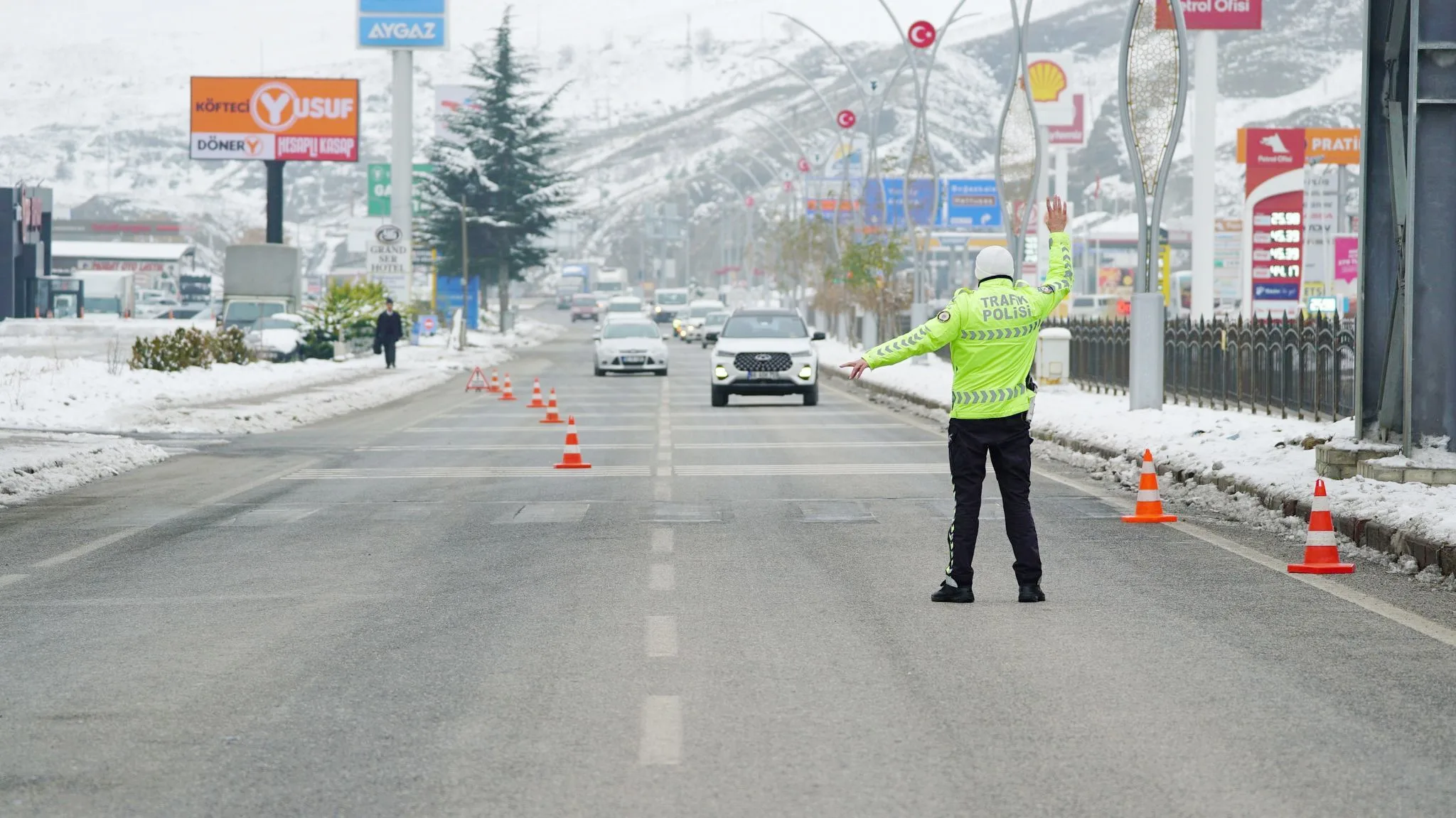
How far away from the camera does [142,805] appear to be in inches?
232

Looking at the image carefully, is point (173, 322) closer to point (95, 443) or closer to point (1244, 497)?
point (95, 443)

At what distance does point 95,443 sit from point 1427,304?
13.8 m

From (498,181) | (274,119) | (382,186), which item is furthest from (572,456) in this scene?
(382,186)

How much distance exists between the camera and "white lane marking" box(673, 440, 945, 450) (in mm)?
23906

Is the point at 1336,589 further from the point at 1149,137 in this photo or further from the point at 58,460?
the point at 1149,137

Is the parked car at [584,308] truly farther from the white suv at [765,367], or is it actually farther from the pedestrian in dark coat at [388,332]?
the white suv at [765,367]

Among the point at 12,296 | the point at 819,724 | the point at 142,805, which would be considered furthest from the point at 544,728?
the point at 12,296

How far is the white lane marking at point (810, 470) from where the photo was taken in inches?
770

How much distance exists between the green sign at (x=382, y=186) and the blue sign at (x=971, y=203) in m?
28.7

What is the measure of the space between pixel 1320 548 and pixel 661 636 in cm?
447

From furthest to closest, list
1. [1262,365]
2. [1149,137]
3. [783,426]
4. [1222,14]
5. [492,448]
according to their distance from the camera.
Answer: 1. [1222,14]
2. [783,426]
3. [1262,365]
4. [1149,137]
5. [492,448]

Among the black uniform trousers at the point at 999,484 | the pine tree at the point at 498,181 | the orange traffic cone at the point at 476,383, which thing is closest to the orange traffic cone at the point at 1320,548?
the black uniform trousers at the point at 999,484

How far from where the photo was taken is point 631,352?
49.0 metres

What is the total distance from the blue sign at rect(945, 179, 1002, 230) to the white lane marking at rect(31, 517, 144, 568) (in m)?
98.4
